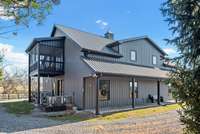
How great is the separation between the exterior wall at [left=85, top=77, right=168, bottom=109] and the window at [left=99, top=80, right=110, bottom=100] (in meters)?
0.34

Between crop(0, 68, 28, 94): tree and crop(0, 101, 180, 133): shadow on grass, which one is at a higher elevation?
crop(0, 68, 28, 94): tree

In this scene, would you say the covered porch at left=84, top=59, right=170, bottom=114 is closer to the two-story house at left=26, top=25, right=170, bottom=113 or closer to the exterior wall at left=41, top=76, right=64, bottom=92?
the two-story house at left=26, top=25, right=170, bottom=113

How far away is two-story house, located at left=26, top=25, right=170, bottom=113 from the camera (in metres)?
20.3

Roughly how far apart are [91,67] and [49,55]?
4.93 metres

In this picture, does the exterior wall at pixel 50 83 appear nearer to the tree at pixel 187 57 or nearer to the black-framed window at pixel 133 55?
the black-framed window at pixel 133 55

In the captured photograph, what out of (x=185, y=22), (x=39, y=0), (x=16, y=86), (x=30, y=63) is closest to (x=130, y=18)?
(x=30, y=63)

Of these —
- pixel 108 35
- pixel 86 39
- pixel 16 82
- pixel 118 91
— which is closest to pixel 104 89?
pixel 118 91

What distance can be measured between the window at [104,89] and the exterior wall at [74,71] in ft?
5.70

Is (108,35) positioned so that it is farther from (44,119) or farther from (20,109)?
(44,119)

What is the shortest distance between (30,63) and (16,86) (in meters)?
18.8

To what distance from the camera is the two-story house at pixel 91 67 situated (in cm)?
2031

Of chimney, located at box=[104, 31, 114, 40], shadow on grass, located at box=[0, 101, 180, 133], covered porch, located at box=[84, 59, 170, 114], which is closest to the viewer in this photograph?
shadow on grass, located at box=[0, 101, 180, 133]

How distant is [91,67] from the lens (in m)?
18.6

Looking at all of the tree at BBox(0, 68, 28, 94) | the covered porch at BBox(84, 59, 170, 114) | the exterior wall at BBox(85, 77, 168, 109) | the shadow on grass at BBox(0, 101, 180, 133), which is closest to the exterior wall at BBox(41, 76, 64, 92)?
the exterior wall at BBox(85, 77, 168, 109)
